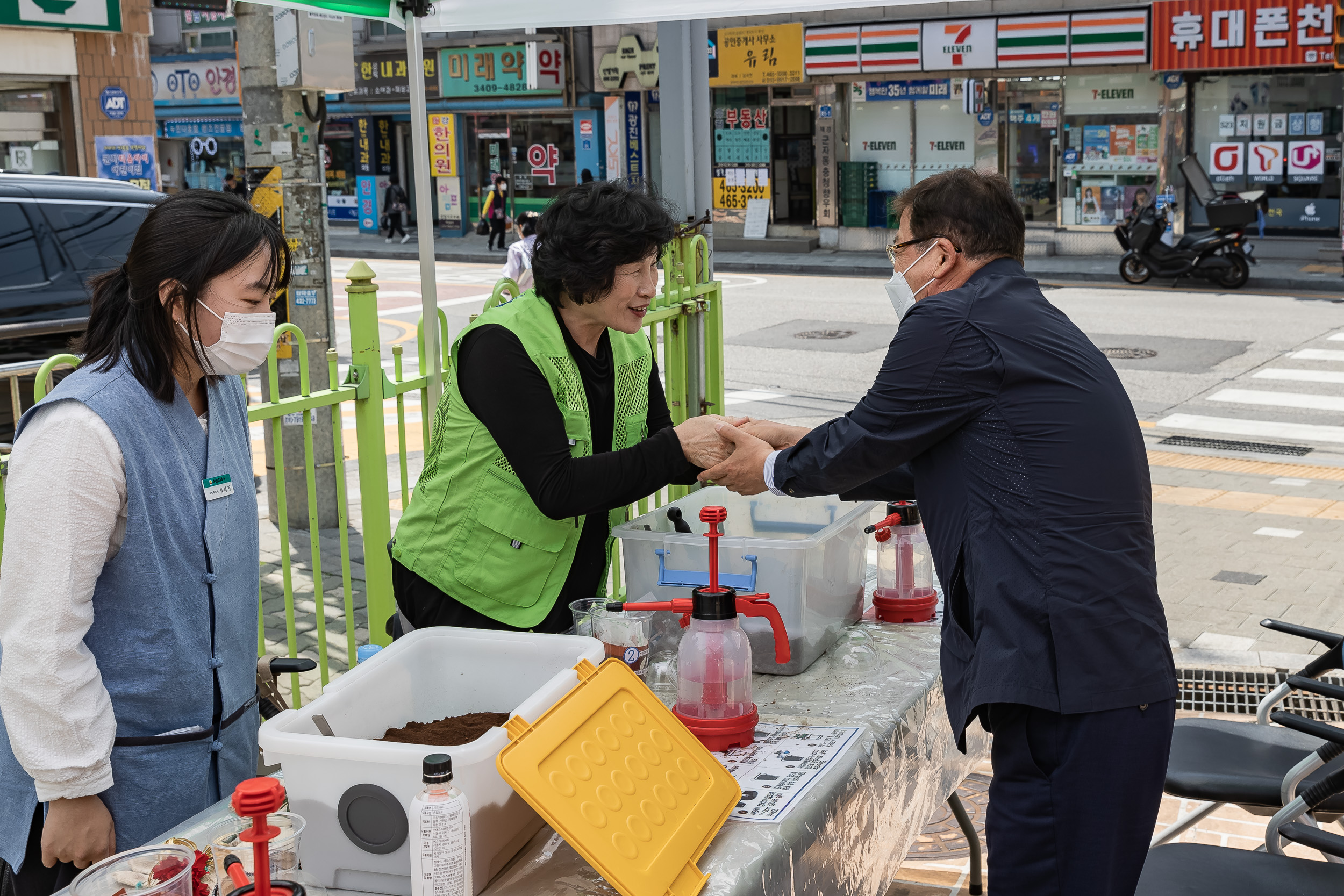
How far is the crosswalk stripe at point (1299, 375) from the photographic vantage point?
11.8 m

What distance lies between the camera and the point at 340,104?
99.0ft

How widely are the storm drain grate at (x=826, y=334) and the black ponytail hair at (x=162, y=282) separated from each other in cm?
1281

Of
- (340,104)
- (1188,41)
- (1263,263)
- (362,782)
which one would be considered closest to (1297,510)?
(362,782)

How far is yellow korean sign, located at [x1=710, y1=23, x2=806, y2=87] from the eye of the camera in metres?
24.0

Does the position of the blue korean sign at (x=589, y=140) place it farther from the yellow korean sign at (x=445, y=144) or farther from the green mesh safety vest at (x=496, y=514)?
the green mesh safety vest at (x=496, y=514)

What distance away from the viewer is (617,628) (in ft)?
8.87

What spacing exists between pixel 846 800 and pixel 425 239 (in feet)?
8.34

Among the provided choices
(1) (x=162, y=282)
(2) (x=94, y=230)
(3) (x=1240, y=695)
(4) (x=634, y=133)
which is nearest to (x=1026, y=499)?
(1) (x=162, y=282)

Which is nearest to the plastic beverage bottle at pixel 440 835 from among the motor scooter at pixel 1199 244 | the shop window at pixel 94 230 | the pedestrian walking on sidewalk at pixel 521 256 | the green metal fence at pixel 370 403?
the green metal fence at pixel 370 403

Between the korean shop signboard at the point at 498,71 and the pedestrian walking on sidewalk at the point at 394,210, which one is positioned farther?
the pedestrian walking on sidewalk at the point at 394,210

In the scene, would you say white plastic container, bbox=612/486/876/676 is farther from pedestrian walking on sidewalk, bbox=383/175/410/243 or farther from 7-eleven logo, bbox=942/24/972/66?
pedestrian walking on sidewalk, bbox=383/175/410/243

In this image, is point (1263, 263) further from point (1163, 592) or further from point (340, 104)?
point (340, 104)

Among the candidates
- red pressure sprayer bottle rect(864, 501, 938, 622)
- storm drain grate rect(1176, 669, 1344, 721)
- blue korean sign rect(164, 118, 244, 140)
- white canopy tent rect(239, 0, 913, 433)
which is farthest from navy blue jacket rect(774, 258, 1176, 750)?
blue korean sign rect(164, 118, 244, 140)

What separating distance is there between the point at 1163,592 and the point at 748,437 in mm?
4320
